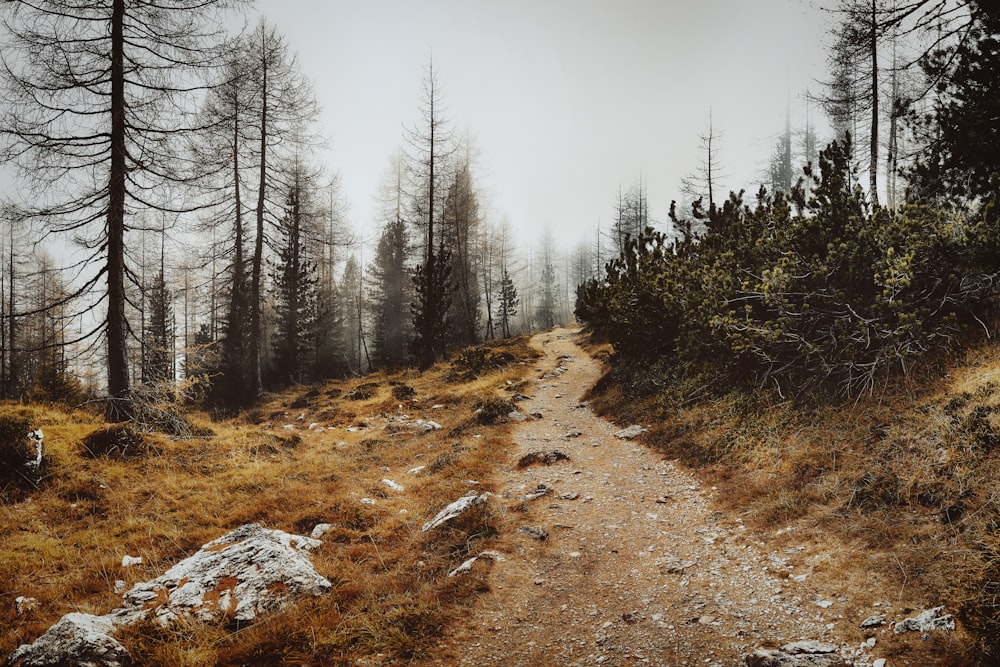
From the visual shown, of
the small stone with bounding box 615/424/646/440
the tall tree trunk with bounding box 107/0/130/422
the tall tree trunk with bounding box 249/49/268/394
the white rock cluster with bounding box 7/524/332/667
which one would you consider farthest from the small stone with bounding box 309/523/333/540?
the tall tree trunk with bounding box 249/49/268/394

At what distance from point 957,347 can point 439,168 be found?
20.4m

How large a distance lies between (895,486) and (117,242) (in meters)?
12.3

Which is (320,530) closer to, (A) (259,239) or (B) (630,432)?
(B) (630,432)

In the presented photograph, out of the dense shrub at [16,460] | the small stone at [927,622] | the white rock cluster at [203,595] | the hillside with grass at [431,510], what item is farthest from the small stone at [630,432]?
the dense shrub at [16,460]

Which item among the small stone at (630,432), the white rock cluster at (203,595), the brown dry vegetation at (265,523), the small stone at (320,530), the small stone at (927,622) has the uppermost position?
the small stone at (927,622)

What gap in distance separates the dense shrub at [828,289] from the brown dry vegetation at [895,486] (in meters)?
0.60

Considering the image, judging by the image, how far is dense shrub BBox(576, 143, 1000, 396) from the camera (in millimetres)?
5359

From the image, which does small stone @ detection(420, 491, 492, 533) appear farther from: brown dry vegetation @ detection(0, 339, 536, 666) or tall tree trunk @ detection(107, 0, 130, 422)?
tall tree trunk @ detection(107, 0, 130, 422)

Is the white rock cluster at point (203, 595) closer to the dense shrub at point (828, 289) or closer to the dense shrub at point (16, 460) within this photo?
the dense shrub at point (16, 460)

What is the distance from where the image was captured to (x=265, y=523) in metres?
5.56

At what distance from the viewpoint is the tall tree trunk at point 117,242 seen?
26.9 feet

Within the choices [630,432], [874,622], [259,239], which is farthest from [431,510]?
[259,239]

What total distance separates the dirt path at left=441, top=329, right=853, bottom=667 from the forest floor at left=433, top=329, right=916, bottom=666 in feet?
0.04

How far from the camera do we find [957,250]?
541cm
